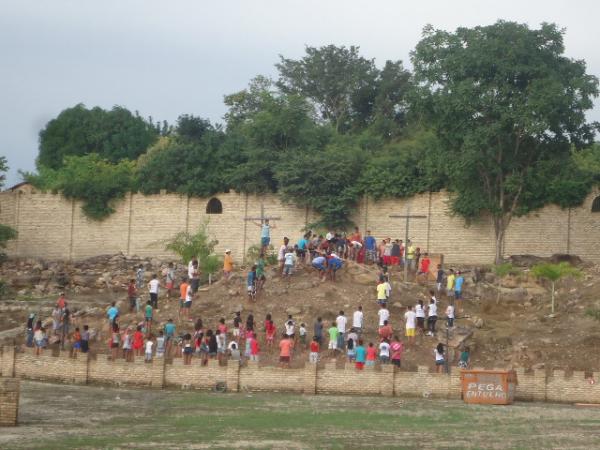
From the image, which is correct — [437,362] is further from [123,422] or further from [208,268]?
[208,268]

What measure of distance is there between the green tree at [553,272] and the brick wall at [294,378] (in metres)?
9.88

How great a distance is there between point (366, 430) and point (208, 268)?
23.0 meters

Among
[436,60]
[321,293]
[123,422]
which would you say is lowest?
[123,422]

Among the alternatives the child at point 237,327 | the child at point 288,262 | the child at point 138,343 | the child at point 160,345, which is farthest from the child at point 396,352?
the child at point 138,343

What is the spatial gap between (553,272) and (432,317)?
6.73 m

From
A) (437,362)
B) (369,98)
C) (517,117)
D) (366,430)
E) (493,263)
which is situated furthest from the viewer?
(369,98)

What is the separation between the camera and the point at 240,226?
61875 mm

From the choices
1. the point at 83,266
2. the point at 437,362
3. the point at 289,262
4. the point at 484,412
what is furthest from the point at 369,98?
the point at 484,412

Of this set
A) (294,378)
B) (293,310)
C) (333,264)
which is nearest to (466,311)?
(333,264)

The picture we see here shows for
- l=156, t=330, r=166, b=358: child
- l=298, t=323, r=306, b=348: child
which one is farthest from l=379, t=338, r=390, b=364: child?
l=156, t=330, r=166, b=358: child

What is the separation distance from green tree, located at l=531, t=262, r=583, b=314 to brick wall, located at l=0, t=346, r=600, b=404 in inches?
389

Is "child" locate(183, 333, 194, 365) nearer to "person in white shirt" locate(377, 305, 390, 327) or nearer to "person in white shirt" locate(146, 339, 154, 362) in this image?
"person in white shirt" locate(146, 339, 154, 362)

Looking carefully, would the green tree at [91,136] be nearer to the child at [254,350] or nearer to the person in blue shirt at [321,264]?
the person in blue shirt at [321,264]

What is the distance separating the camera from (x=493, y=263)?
5650 cm
